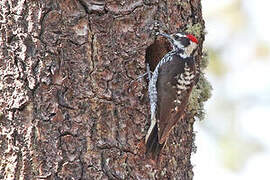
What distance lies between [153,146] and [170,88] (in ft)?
2.09

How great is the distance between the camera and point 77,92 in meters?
3.29

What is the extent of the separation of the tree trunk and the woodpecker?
6 cm

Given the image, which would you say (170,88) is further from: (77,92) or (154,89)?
(77,92)

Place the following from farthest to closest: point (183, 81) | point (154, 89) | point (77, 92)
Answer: point (183, 81) → point (154, 89) → point (77, 92)

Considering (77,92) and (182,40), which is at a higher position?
(182,40)

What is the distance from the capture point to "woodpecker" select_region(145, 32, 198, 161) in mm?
3439

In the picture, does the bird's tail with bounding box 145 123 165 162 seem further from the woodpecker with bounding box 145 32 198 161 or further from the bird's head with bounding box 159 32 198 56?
the bird's head with bounding box 159 32 198 56

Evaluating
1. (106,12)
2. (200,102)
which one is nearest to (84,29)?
(106,12)

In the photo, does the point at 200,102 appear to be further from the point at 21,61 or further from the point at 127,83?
the point at 21,61

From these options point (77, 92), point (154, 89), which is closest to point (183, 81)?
point (154, 89)

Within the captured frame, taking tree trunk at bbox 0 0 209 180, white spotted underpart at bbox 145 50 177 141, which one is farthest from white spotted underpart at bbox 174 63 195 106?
tree trunk at bbox 0 0 209 180

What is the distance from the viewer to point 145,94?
356 cm

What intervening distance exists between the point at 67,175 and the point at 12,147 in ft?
1.16

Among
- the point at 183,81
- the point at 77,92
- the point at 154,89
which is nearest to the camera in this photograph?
the point at 77,92
